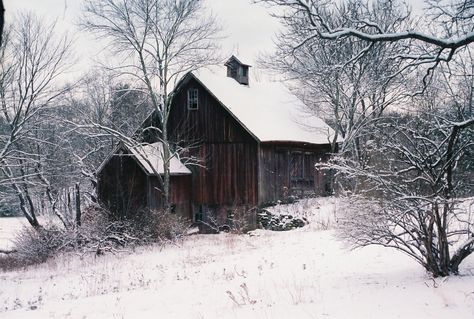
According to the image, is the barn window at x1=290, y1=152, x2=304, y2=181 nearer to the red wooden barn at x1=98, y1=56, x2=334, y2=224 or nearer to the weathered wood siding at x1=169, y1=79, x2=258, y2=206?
the red wooden barn at x1=98, y1=56, x2=334, y2=224

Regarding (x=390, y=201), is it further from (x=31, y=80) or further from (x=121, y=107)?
(x=121, y=107)

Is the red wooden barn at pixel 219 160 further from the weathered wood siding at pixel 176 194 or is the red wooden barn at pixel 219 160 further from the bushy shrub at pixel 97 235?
the bushy shrub at pixel 97 235

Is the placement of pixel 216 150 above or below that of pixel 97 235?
above

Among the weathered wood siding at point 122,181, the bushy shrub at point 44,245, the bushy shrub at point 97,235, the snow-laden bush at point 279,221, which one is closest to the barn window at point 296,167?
the snow-laden bush at point 279,221

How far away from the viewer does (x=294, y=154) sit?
2731 cm

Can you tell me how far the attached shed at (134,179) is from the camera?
77.3 ft

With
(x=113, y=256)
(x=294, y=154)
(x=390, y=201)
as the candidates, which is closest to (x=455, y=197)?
(x=390, y=201)

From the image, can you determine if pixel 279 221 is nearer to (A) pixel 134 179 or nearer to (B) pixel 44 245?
(A) pixel 134 179

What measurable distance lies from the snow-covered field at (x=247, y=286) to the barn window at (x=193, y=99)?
390 inches

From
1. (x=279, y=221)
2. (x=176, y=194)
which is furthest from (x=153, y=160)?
(x=279, y=221)

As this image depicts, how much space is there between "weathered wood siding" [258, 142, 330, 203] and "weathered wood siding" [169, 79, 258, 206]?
0.70 m

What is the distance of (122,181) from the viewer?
79.5 ft

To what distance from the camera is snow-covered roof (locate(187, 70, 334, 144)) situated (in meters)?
25.3

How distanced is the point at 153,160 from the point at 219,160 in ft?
11.4
